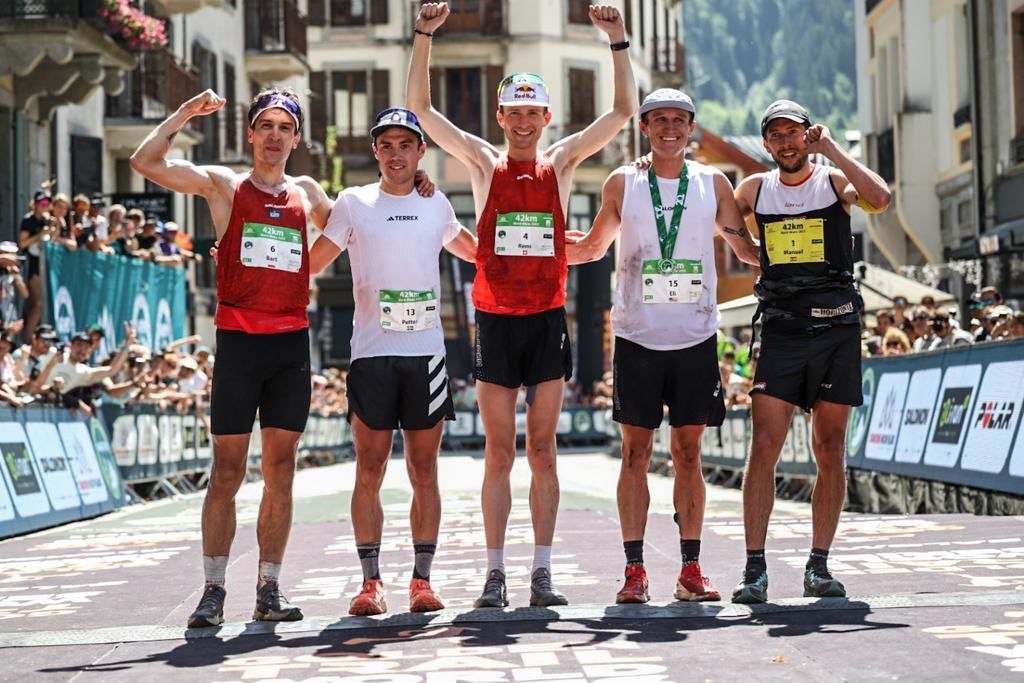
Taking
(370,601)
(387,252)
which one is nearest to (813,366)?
(387,252)

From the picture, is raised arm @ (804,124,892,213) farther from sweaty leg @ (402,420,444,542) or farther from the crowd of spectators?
the crowd of spectators

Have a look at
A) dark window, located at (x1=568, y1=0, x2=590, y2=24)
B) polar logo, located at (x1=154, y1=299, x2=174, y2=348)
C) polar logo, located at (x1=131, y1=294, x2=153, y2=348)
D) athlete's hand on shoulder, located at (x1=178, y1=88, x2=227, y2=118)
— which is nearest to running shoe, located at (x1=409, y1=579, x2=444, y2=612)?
athlete's hand on shoulder, located at (x1=178, y1=88, x2=227, y2=118)

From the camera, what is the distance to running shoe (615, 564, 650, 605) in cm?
757

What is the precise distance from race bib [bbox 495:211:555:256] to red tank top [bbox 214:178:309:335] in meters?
0.86

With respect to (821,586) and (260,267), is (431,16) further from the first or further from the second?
(821,586)

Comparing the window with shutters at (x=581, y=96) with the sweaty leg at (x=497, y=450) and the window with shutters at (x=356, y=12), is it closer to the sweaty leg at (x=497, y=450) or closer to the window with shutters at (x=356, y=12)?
the window with shutters at (x=356, y=12)

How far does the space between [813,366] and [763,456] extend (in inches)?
17.8

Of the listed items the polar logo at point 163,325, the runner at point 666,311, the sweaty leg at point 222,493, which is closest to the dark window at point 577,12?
the polar logo at point 163,325

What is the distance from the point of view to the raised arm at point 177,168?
25.1 ft

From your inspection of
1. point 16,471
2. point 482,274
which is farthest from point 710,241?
point 16,471

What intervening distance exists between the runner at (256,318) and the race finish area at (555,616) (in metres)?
0.50

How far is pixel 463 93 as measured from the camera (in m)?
56.5

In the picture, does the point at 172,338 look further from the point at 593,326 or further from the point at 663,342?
the point at 593,326

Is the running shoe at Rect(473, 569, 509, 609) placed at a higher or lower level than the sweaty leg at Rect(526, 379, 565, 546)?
lower
